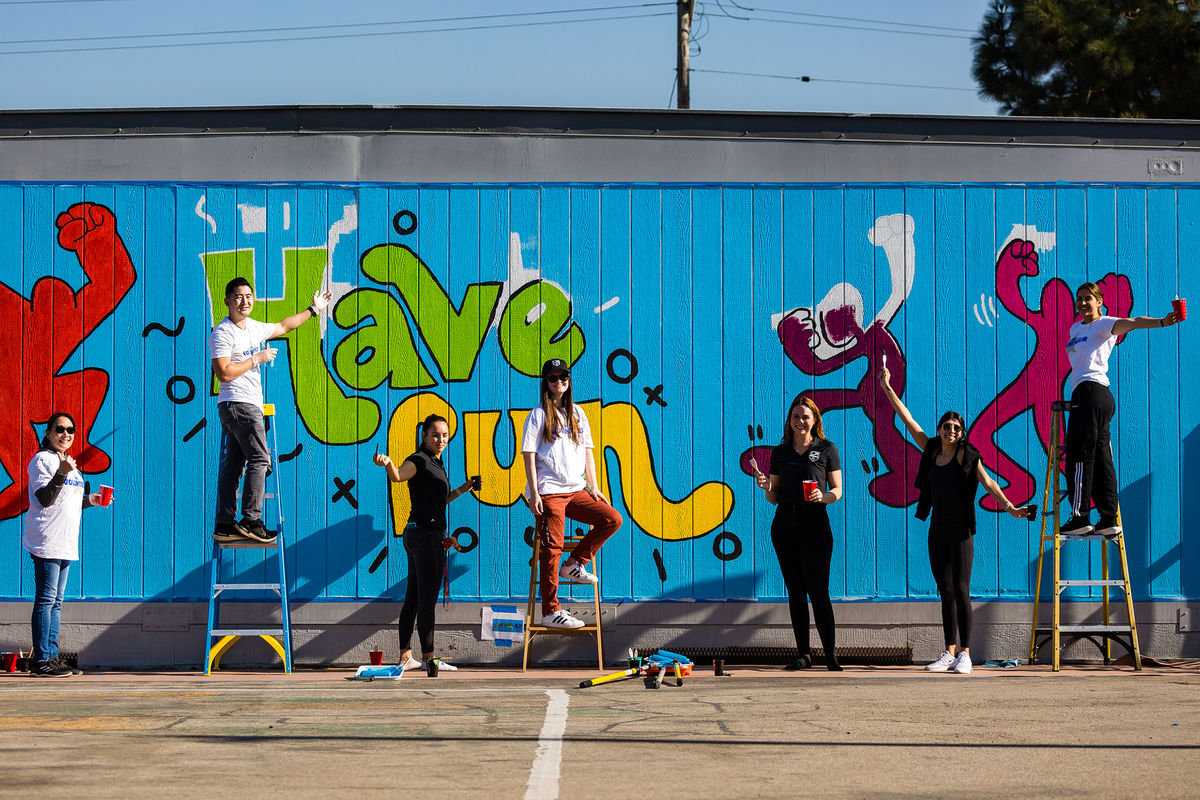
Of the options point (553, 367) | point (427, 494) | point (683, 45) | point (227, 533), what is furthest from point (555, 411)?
point (683, 45)

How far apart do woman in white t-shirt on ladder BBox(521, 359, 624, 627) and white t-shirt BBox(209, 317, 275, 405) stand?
208cm

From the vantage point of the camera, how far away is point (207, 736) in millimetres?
5848

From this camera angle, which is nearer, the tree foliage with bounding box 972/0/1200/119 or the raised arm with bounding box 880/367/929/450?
the raised arm with bounding box 880/367/929/450

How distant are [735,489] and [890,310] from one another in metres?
1.90

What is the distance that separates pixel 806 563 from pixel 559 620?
1828 mm

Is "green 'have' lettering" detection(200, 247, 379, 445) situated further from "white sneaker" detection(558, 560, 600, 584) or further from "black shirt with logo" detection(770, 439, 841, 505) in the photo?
"black shirt with logo" detection(770, 439, 841, 505)

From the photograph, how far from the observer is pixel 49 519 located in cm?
906

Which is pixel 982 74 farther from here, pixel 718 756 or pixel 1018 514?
pixel 718 756

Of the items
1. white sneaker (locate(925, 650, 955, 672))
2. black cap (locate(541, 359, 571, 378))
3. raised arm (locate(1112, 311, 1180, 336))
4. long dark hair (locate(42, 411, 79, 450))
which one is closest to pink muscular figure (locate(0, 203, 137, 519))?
long dark hair (locate(42, 411, 79, 450))

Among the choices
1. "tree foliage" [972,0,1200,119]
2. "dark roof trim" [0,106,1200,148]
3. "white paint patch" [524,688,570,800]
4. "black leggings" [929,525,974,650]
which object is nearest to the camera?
"white paint patch" [524,688,570,800]

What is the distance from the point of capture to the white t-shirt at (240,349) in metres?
9.13

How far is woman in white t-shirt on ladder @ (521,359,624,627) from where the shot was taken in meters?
8.92

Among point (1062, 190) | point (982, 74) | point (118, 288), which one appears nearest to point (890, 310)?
point (1062, 190)

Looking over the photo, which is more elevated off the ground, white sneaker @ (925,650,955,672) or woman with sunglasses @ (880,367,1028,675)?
woman with sunglasses @ (880,367,1028,675)
